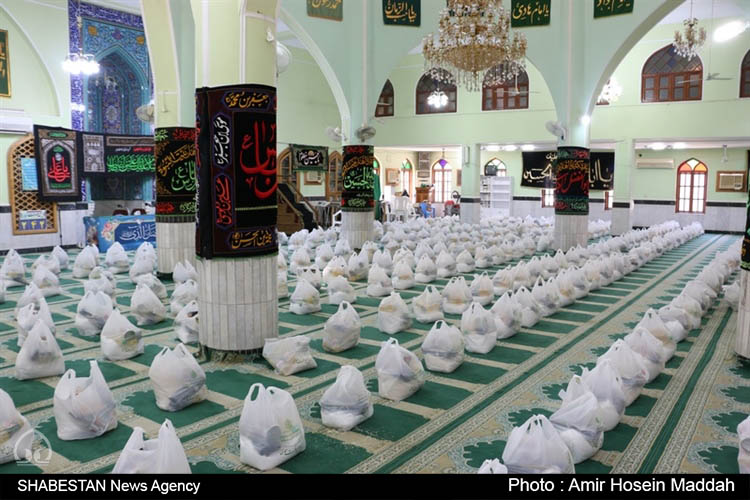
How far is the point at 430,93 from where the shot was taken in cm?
1578

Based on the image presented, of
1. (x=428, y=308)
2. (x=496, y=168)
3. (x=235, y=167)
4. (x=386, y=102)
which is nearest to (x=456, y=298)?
(x=428, y=308)

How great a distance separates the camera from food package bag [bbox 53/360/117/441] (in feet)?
9.07

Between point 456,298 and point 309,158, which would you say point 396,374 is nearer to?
point 456,298

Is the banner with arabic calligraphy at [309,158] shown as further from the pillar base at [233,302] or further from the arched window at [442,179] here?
the pillar base at [233,302]

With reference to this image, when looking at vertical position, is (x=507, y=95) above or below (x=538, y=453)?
above

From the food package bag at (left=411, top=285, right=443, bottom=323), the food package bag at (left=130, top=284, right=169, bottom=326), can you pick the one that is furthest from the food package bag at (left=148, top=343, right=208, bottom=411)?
the food package bag at (left=411, top=285, right=443, bottom=323)

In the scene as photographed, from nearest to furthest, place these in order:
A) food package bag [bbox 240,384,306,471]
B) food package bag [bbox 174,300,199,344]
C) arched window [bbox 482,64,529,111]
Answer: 1. food package bag [bbox 240,384,306,471]
2. food package bag [bbox 174,300,199,344]
3. arched window [bbox 482,64,529,111]

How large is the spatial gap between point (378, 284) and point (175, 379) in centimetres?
327

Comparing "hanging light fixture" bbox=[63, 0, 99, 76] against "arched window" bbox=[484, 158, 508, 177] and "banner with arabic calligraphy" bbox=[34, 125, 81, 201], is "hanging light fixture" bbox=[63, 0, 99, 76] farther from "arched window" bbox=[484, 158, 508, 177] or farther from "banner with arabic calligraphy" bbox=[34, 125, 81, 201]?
"arched window" bbox=[484, 158, 508, 177]

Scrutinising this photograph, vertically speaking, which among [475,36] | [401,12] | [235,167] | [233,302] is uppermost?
[401,12]

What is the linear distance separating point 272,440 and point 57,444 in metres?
1.06

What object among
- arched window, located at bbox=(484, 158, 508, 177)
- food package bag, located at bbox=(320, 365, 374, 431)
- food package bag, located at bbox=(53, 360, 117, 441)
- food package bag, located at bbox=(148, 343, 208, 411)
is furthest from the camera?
arched window, located at bbox=(484, 158, 508, 177)

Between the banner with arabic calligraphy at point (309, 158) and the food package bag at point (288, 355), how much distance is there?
11.4 m

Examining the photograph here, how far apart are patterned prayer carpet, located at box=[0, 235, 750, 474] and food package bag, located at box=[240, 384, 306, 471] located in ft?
0.20
